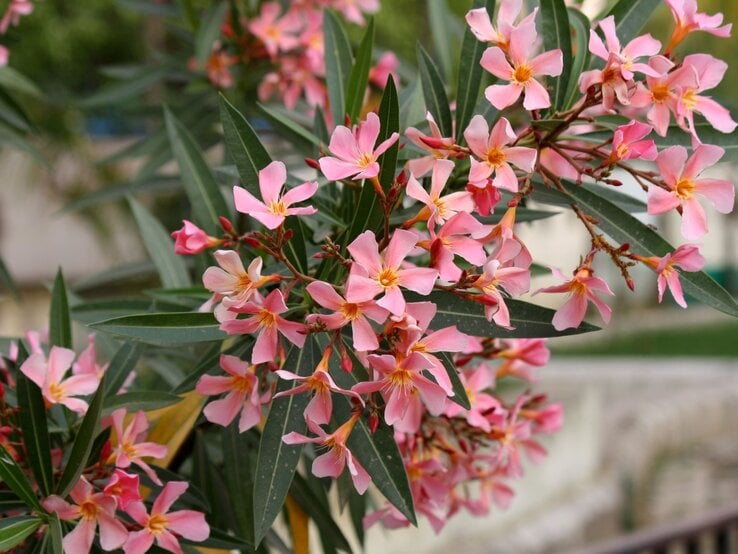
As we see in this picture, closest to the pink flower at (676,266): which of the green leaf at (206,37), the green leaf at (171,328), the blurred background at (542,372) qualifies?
the green leaf at (171,328)

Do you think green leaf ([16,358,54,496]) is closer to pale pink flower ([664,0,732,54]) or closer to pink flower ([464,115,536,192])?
pink flower ([464,115,536,192])

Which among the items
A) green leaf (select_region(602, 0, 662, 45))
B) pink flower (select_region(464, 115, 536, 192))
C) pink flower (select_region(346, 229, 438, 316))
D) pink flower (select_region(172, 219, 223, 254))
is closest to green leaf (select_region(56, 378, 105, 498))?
pink flower (select_region(172, 219, 223, 254))

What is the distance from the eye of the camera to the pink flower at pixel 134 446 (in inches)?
33.5

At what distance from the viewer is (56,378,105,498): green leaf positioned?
2.60 ft

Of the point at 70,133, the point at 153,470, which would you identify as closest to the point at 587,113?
the point at 153,470

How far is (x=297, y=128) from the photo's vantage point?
94 cm

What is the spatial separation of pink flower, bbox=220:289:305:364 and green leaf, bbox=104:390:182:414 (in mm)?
163

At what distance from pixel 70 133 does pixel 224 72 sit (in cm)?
533

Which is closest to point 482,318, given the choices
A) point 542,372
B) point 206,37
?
point 206,37

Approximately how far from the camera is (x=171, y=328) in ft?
2.66

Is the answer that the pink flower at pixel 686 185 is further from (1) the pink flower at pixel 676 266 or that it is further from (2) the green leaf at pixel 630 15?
(2) the green leaf at pixel 630 15

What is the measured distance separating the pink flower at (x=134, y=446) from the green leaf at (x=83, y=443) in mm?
36

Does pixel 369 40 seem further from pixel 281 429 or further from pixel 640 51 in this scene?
pixel 281 429

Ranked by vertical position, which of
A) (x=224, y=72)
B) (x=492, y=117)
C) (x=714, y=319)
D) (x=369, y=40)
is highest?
(x=714, y=319)
